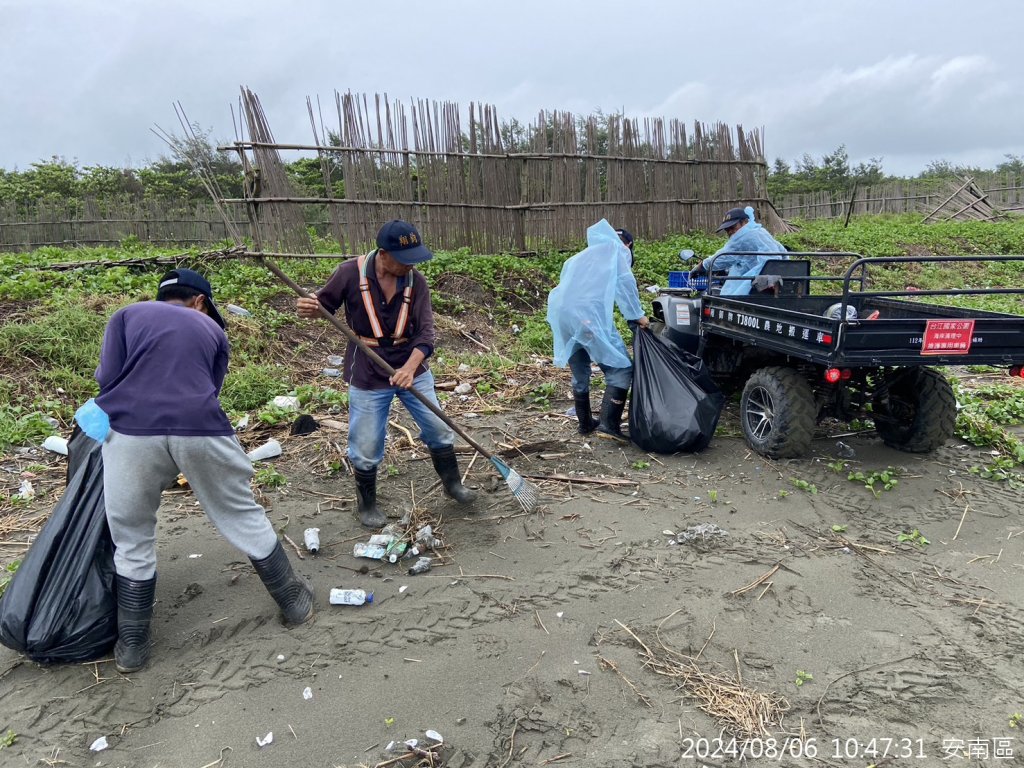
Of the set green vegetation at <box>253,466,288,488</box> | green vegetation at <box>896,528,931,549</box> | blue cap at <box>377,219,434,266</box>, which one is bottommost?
green vegetation at <box>896,528,931,549</box>

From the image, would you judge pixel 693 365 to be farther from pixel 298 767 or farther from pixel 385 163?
Result: pixel 385 163

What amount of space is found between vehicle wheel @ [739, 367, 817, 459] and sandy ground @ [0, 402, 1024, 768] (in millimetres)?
389

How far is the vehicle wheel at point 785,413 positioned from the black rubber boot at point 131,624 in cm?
392

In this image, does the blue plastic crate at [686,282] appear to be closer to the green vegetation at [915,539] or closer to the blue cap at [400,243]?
the green vegetation at [915,539]

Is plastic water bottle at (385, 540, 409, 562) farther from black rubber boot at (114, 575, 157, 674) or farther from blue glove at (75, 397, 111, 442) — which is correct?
blue glove at (75, 397, 111, 442)

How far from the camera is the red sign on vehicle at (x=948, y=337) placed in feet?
13.2

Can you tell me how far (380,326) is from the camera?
12.5ft

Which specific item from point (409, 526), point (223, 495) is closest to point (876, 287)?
point (409, 526)

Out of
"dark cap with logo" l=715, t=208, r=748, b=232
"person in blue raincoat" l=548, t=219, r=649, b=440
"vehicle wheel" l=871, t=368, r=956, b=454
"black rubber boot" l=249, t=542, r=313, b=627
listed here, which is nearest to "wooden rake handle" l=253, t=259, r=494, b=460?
"black rubber boot" l=249, t=542, r=313, b=627

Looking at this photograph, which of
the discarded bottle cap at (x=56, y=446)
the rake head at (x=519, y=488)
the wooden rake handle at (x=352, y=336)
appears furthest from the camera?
the discarded bottle cap at (x=56, y=446)

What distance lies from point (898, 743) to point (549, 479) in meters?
2.69

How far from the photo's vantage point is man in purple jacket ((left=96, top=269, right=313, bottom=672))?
268cm

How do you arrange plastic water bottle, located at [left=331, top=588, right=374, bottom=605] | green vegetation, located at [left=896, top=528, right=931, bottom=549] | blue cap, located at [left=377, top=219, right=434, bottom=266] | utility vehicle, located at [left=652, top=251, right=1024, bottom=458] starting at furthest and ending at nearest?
utility vehicle, located at [left=652, top=251, right=1024, bottom=458] < green vegetation, located at [left=896, top=528, right=931, bottom=549] < blue cap, located at [left=377, top=219, right=434, bottom=266] < plastic water bottle, located at [left=331, top=588, right=374, bottom=605]

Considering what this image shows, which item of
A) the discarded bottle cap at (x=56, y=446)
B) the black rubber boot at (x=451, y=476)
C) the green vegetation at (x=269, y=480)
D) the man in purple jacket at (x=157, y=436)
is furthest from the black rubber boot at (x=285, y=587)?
the discarded bottle cap at (x=56, y=446)
